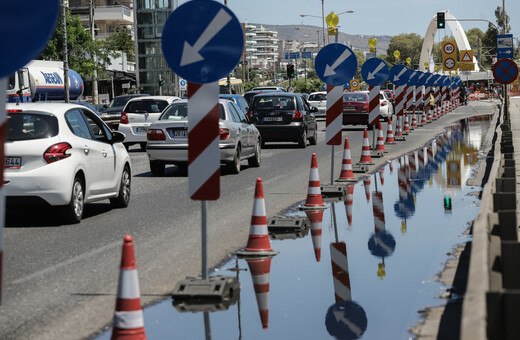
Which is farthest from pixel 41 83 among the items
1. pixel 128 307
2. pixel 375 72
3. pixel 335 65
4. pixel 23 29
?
pixel 23 29

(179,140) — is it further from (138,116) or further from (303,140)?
(303,140)

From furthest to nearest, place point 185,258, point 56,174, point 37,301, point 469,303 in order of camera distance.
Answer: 1. point 56,174
2. point 185,258
3. point 37,301
4. point 469,303

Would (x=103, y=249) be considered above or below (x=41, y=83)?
below

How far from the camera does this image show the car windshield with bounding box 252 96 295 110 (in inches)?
1159

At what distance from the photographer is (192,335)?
6344 mm

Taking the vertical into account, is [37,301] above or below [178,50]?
below

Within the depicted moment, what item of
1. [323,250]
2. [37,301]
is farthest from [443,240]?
[37,301]

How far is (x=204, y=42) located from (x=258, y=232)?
96.8 inches

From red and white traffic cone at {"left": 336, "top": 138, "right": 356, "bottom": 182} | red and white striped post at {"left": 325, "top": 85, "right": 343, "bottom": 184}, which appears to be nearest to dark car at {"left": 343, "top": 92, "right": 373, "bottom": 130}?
red and white traffic cone at {"left": 336, "top": 138, "right": 356, "bottom": 182}

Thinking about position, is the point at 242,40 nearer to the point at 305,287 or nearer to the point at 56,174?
the point at 305,287

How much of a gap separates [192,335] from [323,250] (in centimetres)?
366

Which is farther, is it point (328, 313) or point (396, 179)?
point (396, 179)

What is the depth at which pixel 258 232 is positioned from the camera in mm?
9578

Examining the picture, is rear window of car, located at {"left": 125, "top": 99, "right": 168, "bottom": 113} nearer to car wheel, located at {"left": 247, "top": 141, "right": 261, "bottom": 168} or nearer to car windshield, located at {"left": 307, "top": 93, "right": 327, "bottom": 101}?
car wheel, located at {"left": 247, "top": 141, "right": 261, "bottom": 168}
